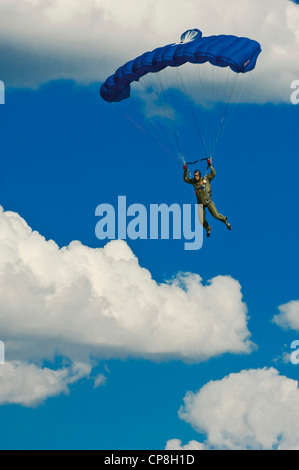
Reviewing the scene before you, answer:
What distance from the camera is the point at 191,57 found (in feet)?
172

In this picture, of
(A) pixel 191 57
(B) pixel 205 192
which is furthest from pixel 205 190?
(A) pixel 191 57

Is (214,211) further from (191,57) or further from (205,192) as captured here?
(191,57)

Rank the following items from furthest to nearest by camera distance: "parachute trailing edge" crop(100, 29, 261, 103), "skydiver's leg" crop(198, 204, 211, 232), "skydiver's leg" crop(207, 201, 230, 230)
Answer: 1. "skydiver's leg" crop(198, 204, 211, 232)
2. "skydiver's leg" crop(207, 201, 230, 230)
3. "parachute trailing edge" crop(100, 29, 261, 103)

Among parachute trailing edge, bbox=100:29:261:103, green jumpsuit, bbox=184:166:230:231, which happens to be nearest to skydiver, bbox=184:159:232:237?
green jumpsuit, bbox=184:166:230:231

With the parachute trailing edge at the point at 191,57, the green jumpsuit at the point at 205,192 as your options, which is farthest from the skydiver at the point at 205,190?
the parachute trailing edge at the point at 191,57

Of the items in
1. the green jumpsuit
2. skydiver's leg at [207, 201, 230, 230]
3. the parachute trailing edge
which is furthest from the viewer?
skydiver's leg at [207, 201, 230, 230]

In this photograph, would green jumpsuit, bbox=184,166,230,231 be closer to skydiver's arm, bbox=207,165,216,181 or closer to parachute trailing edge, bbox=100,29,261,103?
skydiver's arm, bbox=207,165,216,181

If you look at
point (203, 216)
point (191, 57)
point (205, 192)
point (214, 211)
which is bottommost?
point (203, 216)

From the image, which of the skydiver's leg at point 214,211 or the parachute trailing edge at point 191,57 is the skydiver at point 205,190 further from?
the parachute trailing edge at point 191,57

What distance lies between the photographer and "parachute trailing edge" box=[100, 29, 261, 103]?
167 feet

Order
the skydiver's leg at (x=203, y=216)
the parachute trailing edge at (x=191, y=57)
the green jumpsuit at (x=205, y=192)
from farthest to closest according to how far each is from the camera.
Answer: the skydiver's leg at (x=203, y=216), the green jumpsuit at (x=205, y=192), the parachute trailing edge at (x=191, y=57)

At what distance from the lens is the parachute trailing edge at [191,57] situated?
5094 centimetres
